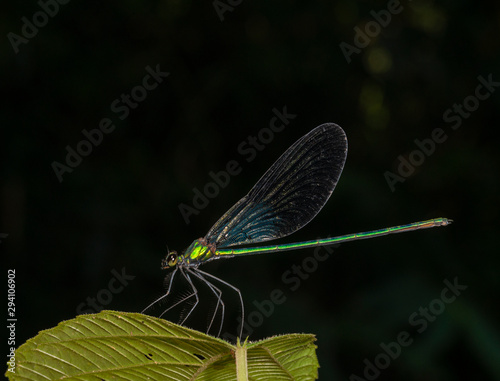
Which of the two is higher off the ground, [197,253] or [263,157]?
[263,157]

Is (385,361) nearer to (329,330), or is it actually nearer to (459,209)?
(329,330)

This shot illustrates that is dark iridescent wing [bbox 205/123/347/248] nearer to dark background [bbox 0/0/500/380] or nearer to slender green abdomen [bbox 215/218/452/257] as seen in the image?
slender green abdomen [bbox 215/218/452/257]

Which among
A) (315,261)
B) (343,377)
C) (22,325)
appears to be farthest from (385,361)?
(22,325)

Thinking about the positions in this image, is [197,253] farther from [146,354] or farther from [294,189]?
[146,354]

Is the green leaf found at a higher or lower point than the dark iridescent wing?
lower

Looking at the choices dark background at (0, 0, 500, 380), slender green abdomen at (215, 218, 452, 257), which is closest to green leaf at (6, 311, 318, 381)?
slender green abdomen at (215, 218, 452, 257)

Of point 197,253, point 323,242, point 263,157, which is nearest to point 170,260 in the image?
point 197,253
